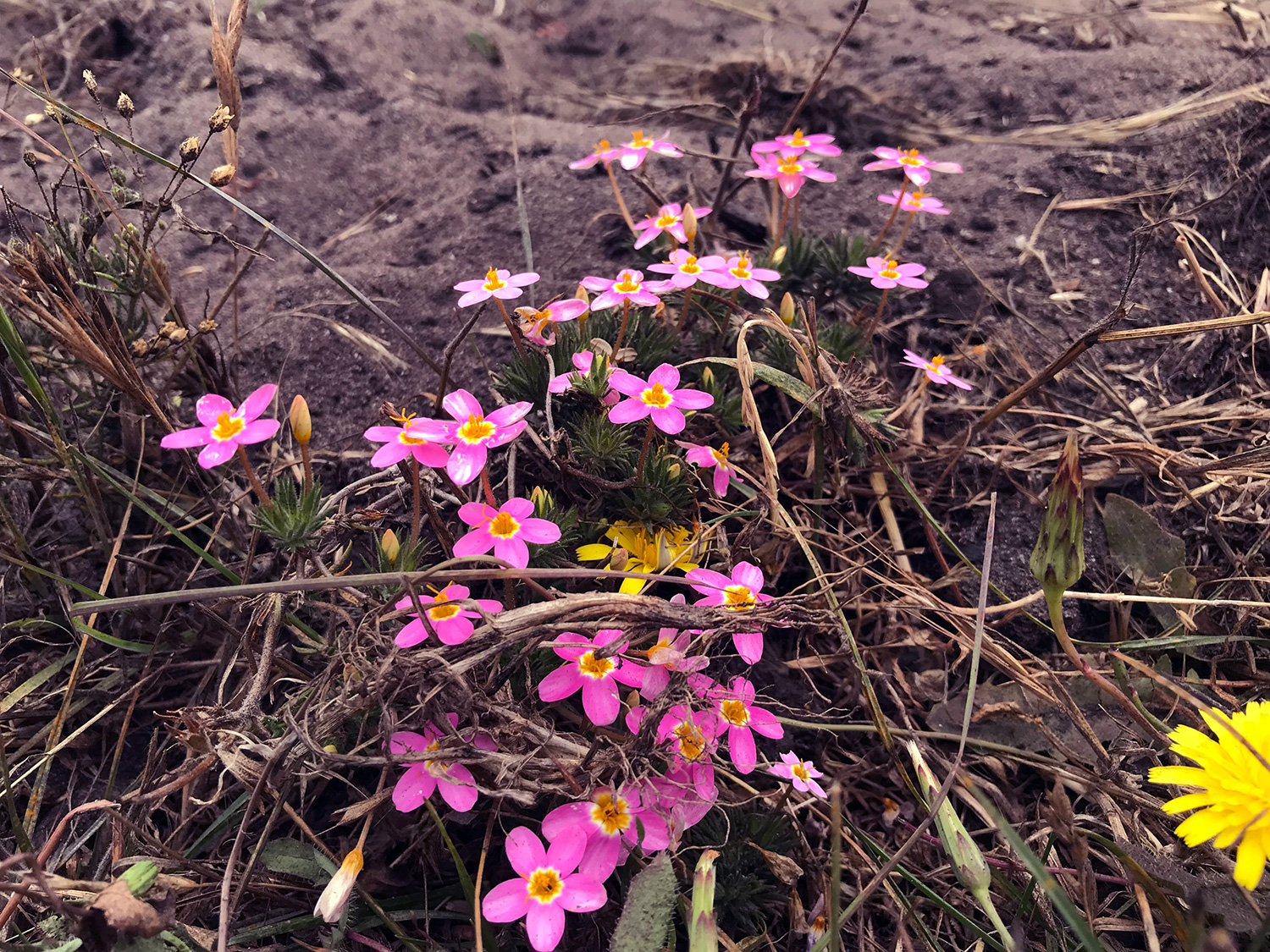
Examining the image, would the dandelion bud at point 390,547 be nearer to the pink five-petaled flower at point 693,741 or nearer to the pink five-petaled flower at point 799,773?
the pink five-petaled flower at point 693,741

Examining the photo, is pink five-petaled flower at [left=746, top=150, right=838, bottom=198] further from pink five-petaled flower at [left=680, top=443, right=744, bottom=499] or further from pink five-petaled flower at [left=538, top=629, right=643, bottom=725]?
pink five-petaled flower at [left=538, top=629, right=643, bottom=725]

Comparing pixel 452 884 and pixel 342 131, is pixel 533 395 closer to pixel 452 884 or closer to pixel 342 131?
pixel 452 884

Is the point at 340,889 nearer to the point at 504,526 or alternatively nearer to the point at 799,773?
the point at 504,526

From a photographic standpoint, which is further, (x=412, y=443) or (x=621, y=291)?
(x=621, y=291)

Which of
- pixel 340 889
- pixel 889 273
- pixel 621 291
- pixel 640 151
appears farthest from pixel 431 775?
pixel 640 151

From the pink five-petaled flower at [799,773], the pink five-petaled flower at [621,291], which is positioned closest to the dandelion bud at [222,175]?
the pink five-petaled flower at [621,291]

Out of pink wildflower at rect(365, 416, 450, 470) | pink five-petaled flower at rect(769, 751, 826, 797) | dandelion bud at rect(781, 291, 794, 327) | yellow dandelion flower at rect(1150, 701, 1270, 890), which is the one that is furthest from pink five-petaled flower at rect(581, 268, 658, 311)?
yellow dandelion flower at rect(1150, 701, 1270, 890)

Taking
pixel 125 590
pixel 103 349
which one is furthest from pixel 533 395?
pixel 125 590
